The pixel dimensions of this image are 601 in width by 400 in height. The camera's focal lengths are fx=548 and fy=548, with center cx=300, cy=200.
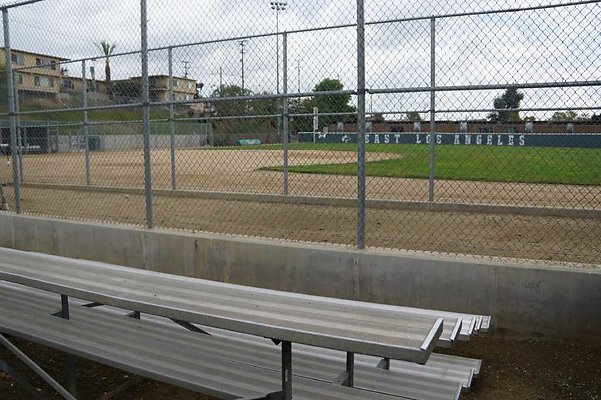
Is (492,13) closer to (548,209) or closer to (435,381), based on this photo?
(548,209)

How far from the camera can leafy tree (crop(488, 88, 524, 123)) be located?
645cm

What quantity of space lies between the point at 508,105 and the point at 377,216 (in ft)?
8.51

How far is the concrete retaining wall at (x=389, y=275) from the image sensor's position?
4.11 meters

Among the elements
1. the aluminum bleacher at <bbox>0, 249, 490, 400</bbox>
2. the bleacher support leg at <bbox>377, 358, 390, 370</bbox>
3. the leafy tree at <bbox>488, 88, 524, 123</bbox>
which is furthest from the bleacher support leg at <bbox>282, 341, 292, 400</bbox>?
the leafy tree at <bbox>488, 88, 524, 123</bbox>

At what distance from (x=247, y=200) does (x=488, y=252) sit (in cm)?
518

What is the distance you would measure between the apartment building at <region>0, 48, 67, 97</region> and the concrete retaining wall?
6.95 metres

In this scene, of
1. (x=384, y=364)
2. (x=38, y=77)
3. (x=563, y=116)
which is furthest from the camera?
(x=38, y=77)

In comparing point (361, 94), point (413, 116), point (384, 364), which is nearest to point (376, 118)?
point (413, 116)

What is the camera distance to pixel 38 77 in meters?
13.2

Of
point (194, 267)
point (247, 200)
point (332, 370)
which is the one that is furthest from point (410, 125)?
point (332, 370)

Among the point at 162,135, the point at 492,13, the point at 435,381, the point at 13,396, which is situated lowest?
the point at 13,396

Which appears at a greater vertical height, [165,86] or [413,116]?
[165,86]

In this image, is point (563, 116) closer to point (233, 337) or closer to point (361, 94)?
point (361, 94)

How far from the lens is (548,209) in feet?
26.6
